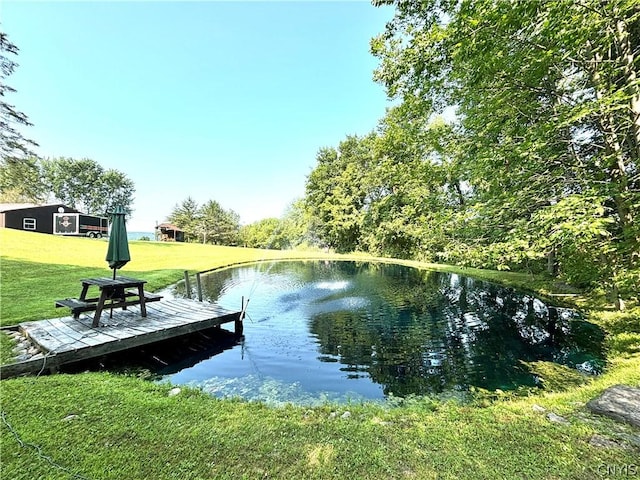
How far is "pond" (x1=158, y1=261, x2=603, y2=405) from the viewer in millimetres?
5633

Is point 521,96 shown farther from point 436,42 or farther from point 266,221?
point 266,221

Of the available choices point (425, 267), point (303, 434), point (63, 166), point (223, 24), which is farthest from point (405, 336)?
point (63, 166)

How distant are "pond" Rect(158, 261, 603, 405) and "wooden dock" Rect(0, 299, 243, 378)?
0.77 meters

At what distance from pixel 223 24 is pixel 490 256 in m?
14.6

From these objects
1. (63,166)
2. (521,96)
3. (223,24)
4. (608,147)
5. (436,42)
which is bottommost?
(608,147)

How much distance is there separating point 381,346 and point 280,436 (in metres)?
5.08

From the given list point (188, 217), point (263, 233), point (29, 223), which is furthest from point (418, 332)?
point (263, 233)

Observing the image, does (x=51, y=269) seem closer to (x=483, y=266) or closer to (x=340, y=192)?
(x=483, y=266)

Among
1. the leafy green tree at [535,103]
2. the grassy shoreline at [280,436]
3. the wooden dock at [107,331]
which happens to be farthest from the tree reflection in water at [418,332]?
the leafy green tree at [535,103]

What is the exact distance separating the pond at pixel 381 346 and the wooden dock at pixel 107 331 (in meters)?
0.77

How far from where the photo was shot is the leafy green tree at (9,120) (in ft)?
38.2

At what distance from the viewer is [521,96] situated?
7.66m

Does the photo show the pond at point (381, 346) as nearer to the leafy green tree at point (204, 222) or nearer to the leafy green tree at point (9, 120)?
the leafy green tree at point (9, 120)

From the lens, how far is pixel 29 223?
105 ft
